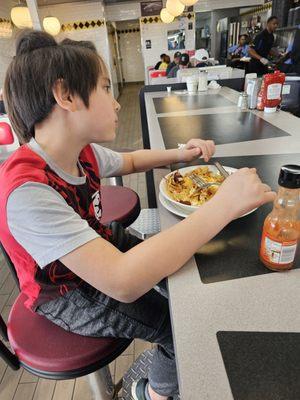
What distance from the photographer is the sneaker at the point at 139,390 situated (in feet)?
3.90

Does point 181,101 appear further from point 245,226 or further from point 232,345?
point 232,345

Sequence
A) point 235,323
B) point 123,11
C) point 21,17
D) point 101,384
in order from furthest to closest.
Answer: point 123,11
point 21,17
point 101,384
point 235,323

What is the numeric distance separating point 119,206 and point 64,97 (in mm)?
760

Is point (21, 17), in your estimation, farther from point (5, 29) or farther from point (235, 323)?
point (235, 323)

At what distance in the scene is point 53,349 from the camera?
2.62 feet

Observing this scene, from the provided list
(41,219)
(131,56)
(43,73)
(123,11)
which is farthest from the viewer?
(131,56)

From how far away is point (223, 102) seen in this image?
7.95 feet

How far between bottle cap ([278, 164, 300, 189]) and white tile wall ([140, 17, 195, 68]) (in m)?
11.0

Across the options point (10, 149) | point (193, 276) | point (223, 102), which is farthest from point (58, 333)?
point (10, 149)

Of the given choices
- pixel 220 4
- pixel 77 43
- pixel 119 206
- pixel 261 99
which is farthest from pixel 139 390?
pixel 220 4

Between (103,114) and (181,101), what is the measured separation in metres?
2.01

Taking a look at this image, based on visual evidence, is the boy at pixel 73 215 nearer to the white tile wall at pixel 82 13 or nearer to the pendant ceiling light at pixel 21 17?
the pendant ceiling light at pixel 21 17

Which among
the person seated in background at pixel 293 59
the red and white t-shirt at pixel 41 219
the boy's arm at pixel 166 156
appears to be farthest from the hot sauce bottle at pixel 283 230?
the person seated in background at pixel 293 59

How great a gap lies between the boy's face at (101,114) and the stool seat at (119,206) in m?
0.55
